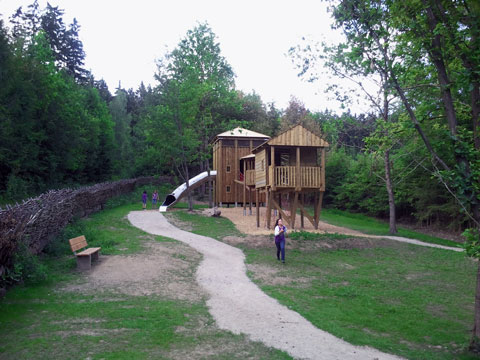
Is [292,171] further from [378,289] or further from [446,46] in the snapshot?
[446,46]

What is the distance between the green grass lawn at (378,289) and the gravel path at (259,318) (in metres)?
0.37

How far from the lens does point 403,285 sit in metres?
12.6

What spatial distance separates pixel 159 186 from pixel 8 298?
136 feet

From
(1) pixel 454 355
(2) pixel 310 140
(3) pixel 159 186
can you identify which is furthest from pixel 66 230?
(3) pixel 159 186

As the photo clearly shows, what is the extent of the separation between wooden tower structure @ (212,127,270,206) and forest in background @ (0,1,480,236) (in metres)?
1.89

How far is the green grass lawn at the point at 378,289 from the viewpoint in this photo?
25.9 ft

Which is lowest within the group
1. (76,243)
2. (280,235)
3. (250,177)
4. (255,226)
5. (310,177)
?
(255,226)

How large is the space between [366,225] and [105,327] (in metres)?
26.0

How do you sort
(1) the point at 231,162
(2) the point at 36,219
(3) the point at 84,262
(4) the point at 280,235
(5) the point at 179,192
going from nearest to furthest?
(3) the point at 84,262 → (2) the point at 36,219 → (4) the point at 280,235 → (5) the point at 179,192 → (1) the point at 231,162

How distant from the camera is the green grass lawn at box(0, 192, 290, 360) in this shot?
Answer: 6266mm

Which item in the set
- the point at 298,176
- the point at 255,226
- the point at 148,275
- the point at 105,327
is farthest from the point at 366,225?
the point at 105,327

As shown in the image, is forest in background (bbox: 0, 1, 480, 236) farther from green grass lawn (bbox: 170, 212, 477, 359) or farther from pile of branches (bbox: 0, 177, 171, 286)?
pile of branches (bbox: 0, 177, 171, 286)

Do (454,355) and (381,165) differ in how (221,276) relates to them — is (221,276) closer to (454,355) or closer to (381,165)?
(454,355)

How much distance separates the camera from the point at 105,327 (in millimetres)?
7359
